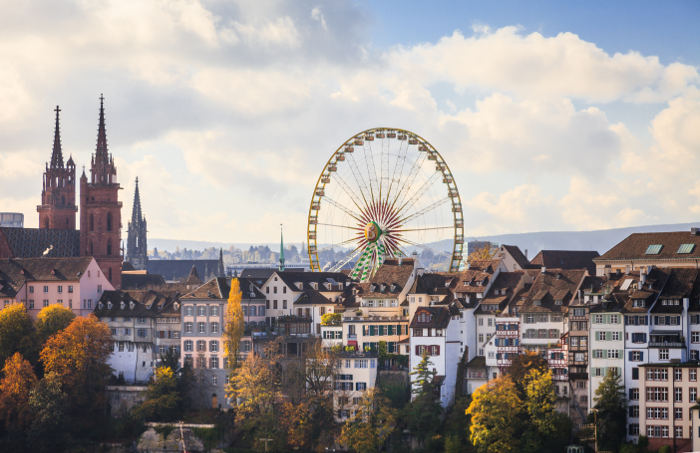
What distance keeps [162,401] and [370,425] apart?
26.8 meters

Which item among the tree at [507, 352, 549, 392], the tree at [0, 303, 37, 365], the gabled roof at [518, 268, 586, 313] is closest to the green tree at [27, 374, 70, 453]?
the tree at [0, 303, 37, 365]

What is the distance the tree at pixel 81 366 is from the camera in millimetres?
148000

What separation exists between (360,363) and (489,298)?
15.0 m

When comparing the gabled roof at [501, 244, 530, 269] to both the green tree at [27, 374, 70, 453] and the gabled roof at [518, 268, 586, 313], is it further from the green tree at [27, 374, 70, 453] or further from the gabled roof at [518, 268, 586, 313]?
the green tree at [27, 374, 70, 453]

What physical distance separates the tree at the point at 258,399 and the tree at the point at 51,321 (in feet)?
92.6

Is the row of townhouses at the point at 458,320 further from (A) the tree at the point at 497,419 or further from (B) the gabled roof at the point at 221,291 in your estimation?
(A) the tree at the point at 497,419

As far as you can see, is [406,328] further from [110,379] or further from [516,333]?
[110,379]

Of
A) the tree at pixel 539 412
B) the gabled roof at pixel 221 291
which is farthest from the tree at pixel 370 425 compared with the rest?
the gabled roof at pixel 221 291

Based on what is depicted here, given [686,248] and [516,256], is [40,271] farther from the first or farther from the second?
[686,248]

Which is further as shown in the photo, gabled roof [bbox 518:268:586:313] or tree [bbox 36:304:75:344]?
tree [bbox 36:304:75:344]

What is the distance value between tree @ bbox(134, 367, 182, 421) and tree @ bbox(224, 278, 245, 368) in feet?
22.9

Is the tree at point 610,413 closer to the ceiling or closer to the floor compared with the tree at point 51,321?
closer to the floor

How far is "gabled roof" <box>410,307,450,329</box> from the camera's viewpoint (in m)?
131

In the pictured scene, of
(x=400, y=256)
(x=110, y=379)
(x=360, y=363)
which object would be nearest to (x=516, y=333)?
(x=360, y=363)
